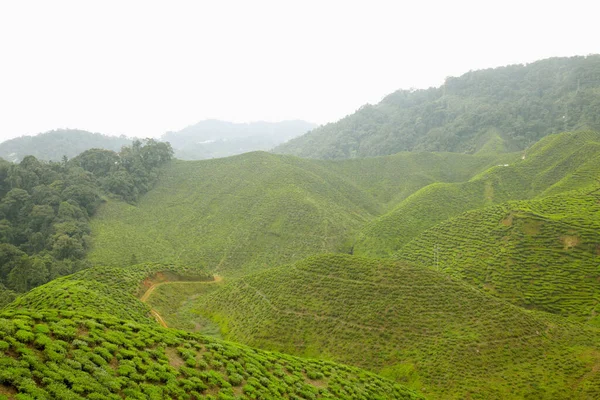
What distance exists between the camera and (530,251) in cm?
4916

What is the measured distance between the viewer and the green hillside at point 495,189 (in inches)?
2660

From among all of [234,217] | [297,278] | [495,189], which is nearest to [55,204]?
[234,217]

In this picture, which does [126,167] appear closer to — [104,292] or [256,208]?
[256,208]

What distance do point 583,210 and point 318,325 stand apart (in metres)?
40.5

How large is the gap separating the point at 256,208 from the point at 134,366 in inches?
2640

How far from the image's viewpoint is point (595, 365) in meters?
31.5

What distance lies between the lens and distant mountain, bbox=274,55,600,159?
454 feet

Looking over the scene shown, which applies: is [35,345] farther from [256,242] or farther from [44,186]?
[44,186]

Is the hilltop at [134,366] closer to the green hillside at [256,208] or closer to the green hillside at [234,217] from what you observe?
the green hillside at [234,217]

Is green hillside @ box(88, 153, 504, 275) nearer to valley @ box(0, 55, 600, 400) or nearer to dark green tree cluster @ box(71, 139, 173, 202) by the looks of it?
valley @ box(0, 55, 600, 400)

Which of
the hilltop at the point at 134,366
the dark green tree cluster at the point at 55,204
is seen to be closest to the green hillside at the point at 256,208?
the dark green tree cluster at the point at 55,204

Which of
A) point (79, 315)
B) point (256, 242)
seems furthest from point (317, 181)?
point (79, 315)

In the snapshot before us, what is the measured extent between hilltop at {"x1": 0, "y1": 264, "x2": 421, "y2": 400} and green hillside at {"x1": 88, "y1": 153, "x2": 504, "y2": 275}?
3965 centimetres

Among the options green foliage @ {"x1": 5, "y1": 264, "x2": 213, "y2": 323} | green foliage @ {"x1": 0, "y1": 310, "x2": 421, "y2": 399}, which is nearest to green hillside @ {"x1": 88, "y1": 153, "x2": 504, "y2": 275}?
green foliage @ {"x1": 5, "y1": 264, "x2": 213, "y2": 323}
